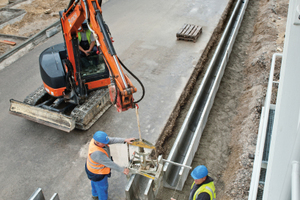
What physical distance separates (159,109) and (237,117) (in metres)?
2.54

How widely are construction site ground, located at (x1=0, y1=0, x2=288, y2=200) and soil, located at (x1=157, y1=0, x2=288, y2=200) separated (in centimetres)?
3

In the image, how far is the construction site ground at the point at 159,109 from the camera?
655 cm

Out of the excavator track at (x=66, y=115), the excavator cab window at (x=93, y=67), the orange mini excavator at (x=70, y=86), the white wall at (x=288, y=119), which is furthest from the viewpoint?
the excavator cab window at (x=93, y=67)

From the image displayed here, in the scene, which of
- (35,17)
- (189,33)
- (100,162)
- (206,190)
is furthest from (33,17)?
(206,190)

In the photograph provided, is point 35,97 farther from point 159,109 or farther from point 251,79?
point 251,79

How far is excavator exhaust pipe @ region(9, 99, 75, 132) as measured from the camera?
730 centimetres

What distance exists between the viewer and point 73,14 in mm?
6402

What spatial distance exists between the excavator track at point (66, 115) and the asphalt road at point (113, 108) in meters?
0.35

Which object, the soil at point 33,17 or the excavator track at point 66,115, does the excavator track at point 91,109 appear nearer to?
the excavator track at point 66,115

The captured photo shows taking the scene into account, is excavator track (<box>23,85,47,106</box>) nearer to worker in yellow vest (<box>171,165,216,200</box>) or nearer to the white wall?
worker in yellow vest (<box>171,165,216,200</box>)

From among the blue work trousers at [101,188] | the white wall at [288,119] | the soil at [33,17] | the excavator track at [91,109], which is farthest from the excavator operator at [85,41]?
the soil at [33,17]

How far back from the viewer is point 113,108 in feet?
28.5

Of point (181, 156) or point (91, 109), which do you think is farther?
point (91, 109)

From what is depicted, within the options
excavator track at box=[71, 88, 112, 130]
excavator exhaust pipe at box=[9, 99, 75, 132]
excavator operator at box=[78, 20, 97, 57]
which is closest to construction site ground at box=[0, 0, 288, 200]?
excavator track at box=[71, 88, 112, 130]
